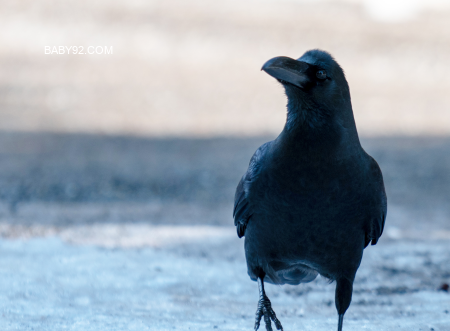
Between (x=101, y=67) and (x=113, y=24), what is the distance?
2508 millimetres

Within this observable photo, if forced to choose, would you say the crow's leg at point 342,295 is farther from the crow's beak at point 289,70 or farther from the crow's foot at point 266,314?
the crow's beak at point 289,70

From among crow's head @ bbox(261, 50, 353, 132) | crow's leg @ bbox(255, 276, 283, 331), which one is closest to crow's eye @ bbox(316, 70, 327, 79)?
crow's head @ bbox(261, 50, 353, 132)

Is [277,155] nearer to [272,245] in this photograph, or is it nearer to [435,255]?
[272,245]

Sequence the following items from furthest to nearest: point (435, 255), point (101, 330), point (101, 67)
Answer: point (101, 67) < point (435, 255) < point (101, 330)

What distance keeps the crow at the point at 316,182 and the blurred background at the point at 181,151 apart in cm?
63

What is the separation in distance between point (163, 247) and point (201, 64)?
10.2 meters

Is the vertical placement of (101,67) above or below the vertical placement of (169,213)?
above

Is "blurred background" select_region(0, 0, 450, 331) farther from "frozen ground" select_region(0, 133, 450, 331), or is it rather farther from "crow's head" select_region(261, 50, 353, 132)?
"crow's head" select_region(261, 50, 353, 132)

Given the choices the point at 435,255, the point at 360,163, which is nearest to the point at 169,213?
the point at 435,255

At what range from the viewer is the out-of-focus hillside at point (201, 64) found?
1120 cm

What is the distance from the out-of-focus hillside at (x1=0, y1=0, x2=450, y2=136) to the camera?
1120cm

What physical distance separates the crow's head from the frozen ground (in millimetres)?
1302

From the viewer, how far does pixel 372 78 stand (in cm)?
1478

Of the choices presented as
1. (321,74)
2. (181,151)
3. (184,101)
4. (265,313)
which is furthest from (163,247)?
(184,101)
